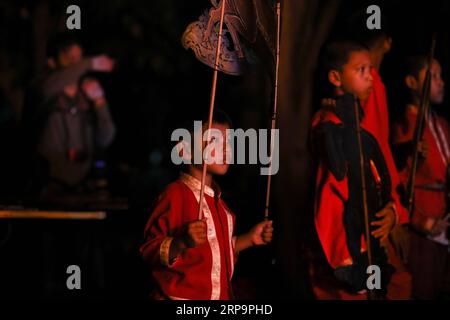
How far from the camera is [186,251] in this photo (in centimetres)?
516

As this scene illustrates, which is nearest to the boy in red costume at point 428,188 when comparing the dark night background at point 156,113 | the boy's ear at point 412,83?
the boy's ear at point 412,83

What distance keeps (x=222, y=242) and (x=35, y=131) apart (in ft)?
13.7

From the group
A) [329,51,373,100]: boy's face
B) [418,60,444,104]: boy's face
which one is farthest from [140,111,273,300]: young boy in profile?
[418,60,444,104]: boy's face

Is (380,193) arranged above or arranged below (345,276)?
above

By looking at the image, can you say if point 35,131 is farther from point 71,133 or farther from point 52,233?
point 52,233

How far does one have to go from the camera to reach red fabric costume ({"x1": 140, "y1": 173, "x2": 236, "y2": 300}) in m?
5.12

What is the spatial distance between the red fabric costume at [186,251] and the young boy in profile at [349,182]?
1.02 meters

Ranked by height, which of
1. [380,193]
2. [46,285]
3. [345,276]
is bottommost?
[46,285]

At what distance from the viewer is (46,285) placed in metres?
8.71

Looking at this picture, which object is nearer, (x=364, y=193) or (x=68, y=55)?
(x=364, y=193)

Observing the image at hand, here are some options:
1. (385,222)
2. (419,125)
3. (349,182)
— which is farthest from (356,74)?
(385,222)

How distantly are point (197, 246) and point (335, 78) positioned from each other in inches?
70.8

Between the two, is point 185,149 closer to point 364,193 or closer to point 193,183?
point 193,183

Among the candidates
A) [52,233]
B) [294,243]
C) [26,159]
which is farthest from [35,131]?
[294,243]
